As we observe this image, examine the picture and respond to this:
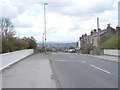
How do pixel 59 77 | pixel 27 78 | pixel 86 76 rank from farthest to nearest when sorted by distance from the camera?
pixel 86 76, pixel 59 77, pixel 27 78

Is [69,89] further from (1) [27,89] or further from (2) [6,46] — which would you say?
(2) [6,46]

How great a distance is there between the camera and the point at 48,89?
1327cm

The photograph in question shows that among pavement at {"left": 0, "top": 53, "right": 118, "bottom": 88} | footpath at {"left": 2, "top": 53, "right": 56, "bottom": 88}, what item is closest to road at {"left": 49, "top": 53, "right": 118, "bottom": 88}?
pavement at {"left": 0, "top": 53, "right": 118, "bottom": 88}

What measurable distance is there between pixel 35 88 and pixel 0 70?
327 inches

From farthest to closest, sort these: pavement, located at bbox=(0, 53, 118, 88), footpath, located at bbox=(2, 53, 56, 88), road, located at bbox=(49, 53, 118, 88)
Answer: road, located at bbox=(49, 53, 118, 88)
pavement, located at bbox=(0, 53, 118, 88)
footpath, located at bbox=(2, 53, 56, 88)

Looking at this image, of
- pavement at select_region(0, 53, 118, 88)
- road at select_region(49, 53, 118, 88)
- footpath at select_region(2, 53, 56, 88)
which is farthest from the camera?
road at select_region(49, 53, 118, 88)

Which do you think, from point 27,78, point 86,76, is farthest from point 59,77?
point 27,78

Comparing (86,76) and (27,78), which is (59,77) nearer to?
(86,76)

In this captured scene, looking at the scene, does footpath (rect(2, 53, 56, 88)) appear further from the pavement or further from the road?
the road

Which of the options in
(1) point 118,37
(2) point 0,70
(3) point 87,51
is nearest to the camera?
(2) point 0,70

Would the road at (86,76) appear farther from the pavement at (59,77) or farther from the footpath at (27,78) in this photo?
the footpath at (27,78)

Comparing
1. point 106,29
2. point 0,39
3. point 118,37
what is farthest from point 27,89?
point 106,29

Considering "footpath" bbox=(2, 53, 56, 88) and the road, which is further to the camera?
the road

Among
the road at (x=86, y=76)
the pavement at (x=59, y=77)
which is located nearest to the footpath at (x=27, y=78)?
the pavement at (x=59, y=77)
